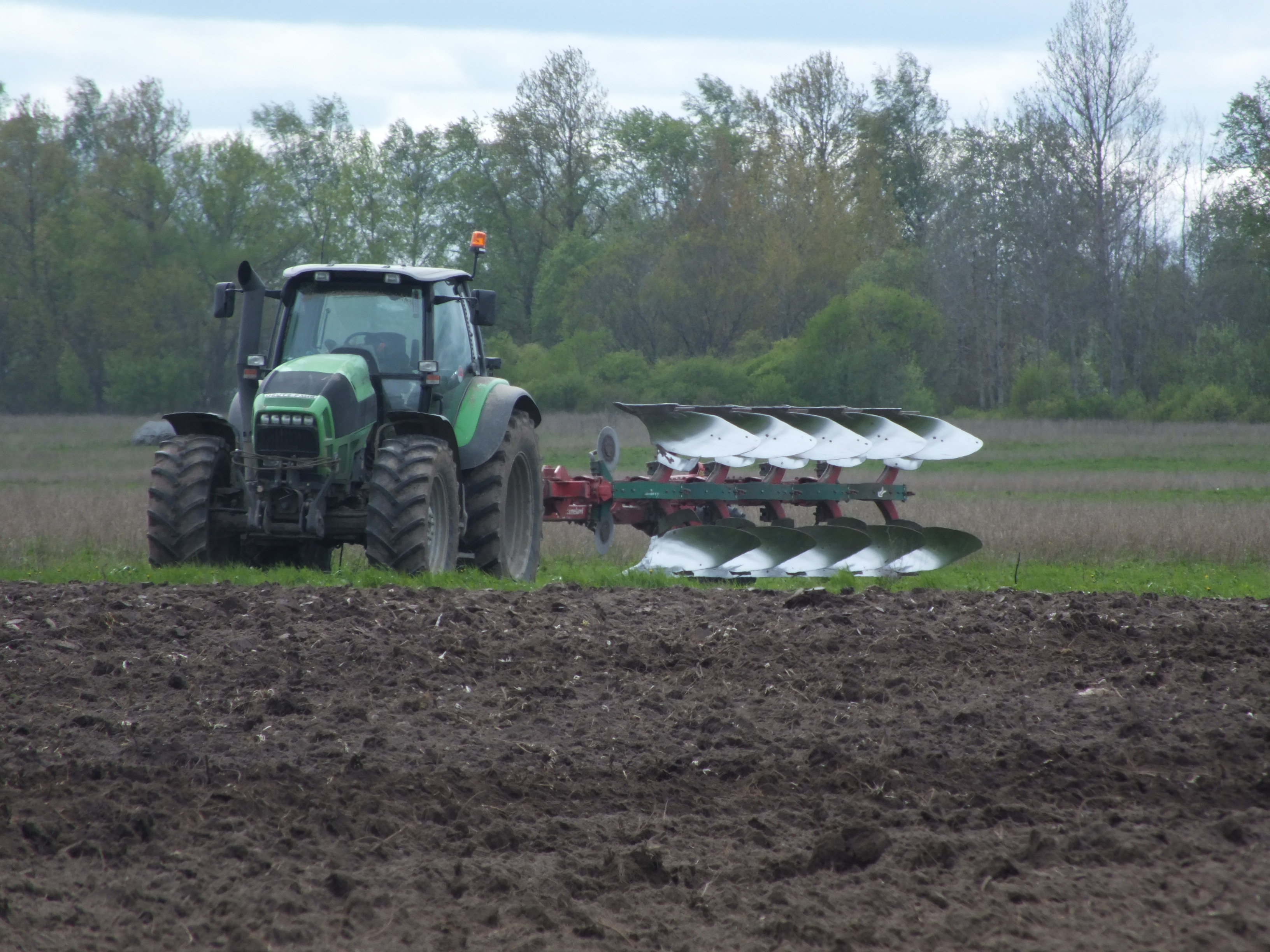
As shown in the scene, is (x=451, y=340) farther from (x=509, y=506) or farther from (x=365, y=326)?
(x=509, y=506)

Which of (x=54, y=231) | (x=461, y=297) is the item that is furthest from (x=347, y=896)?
(x=54, y=231)

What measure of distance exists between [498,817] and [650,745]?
34.6 inches

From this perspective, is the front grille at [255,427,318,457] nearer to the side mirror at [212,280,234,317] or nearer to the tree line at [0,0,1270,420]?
the side mirror at [212,280,234,317]

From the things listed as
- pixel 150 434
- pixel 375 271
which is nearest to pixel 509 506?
pixel 375 271

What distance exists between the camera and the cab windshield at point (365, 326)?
9.28 meters

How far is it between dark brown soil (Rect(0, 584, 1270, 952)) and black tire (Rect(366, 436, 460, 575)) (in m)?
1.14

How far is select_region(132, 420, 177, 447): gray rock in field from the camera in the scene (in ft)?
104

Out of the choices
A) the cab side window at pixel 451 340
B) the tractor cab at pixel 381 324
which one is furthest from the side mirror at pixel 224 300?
the cab side window at pixel 451 340

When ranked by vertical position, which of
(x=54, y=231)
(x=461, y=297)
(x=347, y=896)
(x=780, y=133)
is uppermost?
(x=780, y=133)

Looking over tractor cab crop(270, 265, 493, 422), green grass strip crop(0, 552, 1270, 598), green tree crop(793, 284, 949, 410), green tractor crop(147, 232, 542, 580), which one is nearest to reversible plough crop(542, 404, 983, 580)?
green grass strip crop(0, 552, 1270, 598)

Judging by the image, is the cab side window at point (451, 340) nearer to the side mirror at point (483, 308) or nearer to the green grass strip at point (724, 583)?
the side mirror at point (483, 308)

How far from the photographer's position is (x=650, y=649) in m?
6.54

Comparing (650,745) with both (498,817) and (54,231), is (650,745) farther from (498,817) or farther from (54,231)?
(54,231)

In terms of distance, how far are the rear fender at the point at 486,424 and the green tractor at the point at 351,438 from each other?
0.4 inches
